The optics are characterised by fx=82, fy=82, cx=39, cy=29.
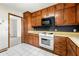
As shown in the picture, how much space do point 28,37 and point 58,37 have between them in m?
1.67

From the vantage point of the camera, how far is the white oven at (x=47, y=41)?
7.32 feet

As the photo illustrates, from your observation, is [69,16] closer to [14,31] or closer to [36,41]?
[36,41]

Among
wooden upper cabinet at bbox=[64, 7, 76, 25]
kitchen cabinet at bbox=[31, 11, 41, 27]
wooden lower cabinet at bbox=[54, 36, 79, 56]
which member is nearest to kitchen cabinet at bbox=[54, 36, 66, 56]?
wooden lower cabinet at bbox=[54, 36, 79, 56]

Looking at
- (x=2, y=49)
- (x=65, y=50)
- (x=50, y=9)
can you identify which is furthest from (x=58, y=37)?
(x=2, y=49)

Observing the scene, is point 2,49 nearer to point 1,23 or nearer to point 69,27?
point 1,23

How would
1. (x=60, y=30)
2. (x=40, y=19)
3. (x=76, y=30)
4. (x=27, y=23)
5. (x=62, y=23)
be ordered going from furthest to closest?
(x=27, y=23) < (x=40, y=19) < (x=60, y=30) < (x=62, y=23) < (x=76, y=30)

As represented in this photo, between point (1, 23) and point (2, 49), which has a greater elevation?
point (1, 23)

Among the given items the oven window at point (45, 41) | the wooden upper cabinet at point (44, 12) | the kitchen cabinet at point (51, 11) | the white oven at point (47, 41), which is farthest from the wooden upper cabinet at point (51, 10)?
the oven window at point (45, 41)

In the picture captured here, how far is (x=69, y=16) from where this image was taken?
207 centimetres

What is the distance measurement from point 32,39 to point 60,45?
4.62 feet

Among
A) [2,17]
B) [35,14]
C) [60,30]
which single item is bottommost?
[60,30]

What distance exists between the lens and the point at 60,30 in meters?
2.47

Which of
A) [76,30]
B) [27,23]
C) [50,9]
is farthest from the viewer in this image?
[27,23]

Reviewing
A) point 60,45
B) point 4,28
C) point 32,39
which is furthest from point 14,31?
point 60,45
